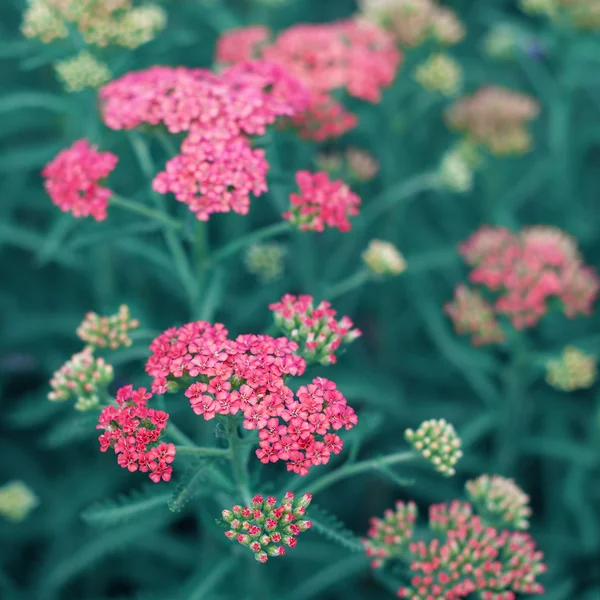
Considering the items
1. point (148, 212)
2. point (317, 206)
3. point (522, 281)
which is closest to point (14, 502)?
point (148, 212)

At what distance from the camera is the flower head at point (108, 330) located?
2.95 metres

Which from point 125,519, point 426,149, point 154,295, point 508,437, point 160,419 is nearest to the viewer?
point 160,419

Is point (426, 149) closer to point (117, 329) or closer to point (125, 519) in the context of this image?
point (117, 329)

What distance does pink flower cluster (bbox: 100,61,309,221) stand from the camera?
8.95 ft

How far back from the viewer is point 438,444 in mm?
2785

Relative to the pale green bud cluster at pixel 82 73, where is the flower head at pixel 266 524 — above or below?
below

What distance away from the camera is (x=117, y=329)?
2975 mm

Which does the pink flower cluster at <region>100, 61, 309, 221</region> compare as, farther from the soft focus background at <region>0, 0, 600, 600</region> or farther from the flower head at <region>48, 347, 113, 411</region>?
the flower head at <region>48, 347, 113, 411</region>

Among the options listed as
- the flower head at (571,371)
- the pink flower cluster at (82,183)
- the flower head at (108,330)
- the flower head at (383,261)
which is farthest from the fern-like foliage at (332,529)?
the flower head at (571,371)

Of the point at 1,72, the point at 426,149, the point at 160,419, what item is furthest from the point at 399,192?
the point at 1,72

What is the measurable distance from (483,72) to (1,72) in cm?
381

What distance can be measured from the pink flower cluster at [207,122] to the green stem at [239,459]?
861 millimetres

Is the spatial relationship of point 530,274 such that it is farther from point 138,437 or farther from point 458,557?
point 138,437

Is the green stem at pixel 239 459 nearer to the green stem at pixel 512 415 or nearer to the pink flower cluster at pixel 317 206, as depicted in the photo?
the pink flower cluster at pixel 317 206
